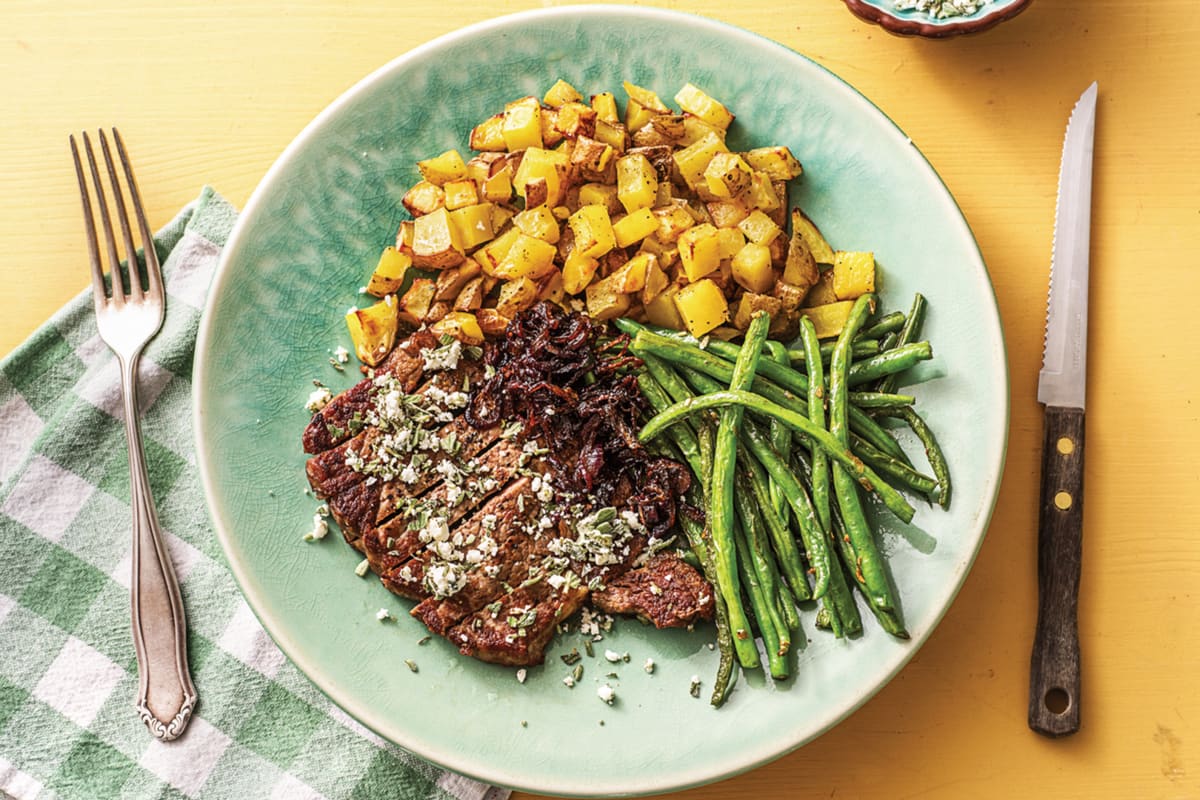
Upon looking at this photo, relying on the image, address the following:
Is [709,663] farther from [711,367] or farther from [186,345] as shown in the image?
[186,345]

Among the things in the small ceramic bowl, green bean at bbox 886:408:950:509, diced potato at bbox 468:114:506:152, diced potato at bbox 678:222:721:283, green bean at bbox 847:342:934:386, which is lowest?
green bean at bbox 886:408:950:509

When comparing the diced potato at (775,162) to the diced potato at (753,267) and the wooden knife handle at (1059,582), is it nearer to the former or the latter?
the diced potato at (753,267)

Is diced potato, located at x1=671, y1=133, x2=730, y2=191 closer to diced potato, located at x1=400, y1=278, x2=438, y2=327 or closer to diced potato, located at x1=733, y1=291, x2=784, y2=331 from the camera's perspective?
diced potato, located at x1=733, y1=291, x2=784, y2=331

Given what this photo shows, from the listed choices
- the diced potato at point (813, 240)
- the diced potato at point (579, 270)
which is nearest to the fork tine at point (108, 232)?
the diced potato at point (579, 270)

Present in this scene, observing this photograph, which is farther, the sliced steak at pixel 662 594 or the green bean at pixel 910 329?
the green bean at pixel 910 329

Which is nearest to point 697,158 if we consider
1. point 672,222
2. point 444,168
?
point 672,222

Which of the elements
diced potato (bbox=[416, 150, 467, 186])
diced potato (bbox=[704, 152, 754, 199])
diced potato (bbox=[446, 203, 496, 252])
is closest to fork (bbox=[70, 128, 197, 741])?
diced potato (bbox=[416, 150, 467, 186])

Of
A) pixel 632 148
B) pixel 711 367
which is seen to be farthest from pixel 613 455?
pixel 632 148
